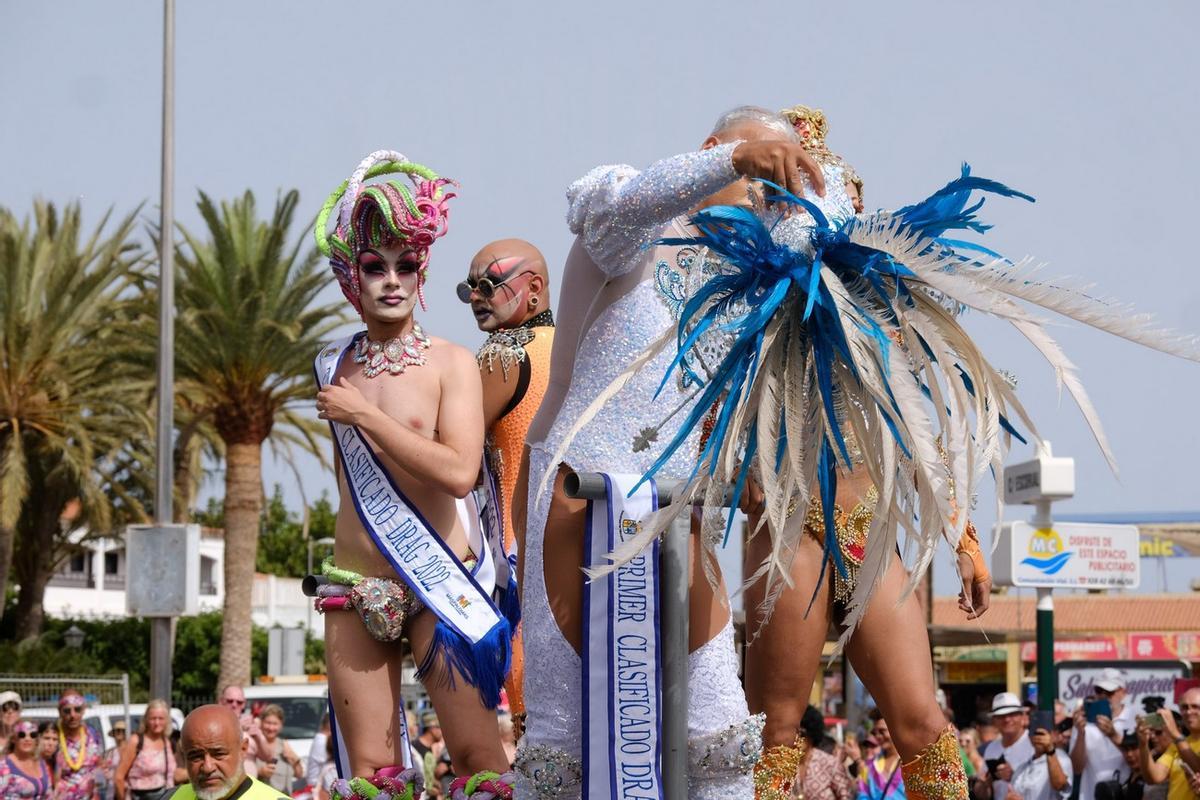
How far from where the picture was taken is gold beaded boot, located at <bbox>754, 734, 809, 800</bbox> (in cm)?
413

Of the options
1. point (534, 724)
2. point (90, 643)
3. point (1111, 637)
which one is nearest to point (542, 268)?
point (534, 724)

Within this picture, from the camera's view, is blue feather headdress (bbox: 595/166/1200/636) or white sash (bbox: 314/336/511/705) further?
white sash (bbox: 314/336/511/705)

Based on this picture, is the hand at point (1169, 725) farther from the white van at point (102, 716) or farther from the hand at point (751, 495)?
the white van at point (102, 716)

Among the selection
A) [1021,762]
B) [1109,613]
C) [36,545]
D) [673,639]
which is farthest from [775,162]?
[1109,613]

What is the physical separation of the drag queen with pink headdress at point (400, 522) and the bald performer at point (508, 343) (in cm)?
32

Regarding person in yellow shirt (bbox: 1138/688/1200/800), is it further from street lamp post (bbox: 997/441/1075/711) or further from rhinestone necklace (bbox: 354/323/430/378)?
rhinestone necklace (bbox: 354/323/430/378)

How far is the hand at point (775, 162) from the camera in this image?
3244 mm

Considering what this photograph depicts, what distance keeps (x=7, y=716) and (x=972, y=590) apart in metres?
10.2

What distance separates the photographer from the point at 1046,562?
14.0 metres

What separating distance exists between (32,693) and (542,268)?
2043 centimetres

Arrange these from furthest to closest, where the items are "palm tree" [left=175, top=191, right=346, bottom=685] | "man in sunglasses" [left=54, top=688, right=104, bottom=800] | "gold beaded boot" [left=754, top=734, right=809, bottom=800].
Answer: "palm tree" [left=175, top=191, right=346, bottom=685], "man in sunglasses" [left=54, top=688, right=104, bottom=800], "gold beaded boot" [left=754, top=734, right=809, bottom=800]

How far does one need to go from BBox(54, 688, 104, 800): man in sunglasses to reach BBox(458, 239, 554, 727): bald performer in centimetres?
761

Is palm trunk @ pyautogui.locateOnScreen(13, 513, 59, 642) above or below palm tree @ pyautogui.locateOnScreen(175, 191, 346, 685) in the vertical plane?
below

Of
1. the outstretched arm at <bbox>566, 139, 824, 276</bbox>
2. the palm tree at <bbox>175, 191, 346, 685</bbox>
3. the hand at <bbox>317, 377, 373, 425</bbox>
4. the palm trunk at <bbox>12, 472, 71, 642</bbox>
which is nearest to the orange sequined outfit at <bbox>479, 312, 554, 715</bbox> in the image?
the hand at <bbox>317, 377, 373, 425</bbox>
